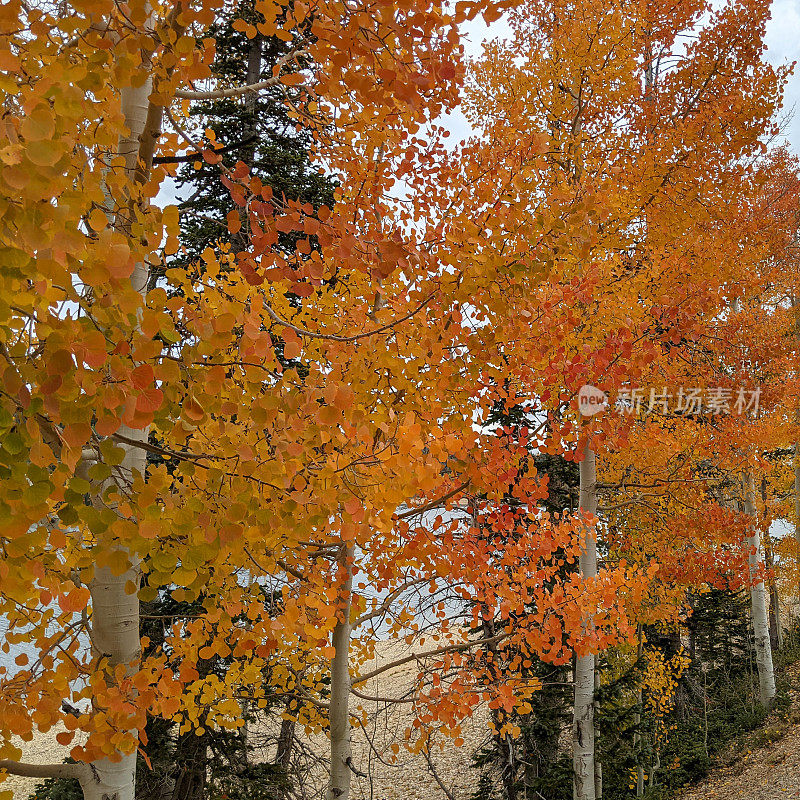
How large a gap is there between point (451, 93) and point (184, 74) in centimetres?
139

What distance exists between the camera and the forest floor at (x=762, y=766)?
7.63 meters

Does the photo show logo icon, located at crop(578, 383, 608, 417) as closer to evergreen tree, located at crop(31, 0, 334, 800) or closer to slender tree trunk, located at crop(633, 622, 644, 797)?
evergreen tree, located at crop(31, 0, 334, 800)

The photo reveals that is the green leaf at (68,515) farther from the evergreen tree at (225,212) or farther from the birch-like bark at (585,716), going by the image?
the birch-like bark at (585,716)

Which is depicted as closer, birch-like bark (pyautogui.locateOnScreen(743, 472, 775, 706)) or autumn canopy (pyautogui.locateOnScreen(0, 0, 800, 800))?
autumn canopy (pyautogui.locateOnScreen(0, 0, 800, 800))

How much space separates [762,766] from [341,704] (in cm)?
802

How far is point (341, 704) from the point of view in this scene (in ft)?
12.6

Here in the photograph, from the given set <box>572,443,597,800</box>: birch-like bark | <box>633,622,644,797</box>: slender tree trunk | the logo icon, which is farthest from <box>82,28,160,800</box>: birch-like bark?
<box>633,622,644,797</box>: slender tree trunk

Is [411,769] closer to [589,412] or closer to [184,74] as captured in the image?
[589,412]

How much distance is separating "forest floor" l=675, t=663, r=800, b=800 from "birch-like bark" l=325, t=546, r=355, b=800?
659 cm

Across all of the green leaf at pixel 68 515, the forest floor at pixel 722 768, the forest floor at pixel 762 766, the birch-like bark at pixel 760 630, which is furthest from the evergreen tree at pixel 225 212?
the birch-like bark at pixel 760 630

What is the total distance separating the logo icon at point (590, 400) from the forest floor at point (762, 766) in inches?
246

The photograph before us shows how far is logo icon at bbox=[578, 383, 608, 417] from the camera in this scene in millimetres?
4410

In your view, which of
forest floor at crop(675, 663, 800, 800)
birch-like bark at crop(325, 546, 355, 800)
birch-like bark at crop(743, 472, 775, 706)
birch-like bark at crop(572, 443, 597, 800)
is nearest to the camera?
birch-like bark at crop(325, 546, 355, 800)

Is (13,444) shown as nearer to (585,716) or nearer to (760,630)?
(585,716)
